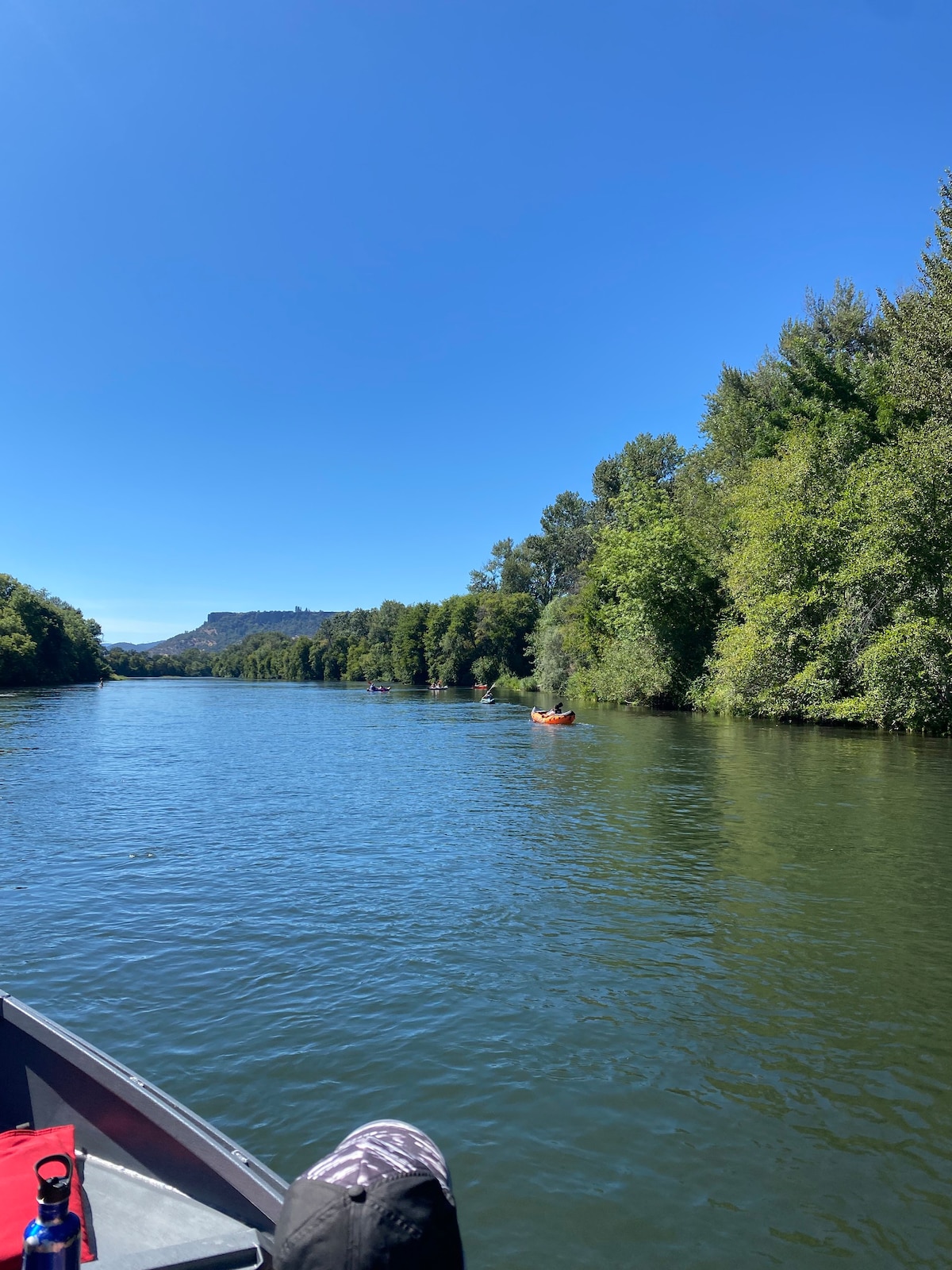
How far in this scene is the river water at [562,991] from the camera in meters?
5.36

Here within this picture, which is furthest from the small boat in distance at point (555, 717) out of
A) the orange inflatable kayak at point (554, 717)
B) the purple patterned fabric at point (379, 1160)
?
the purple patterned fabric at point (379, 1160)

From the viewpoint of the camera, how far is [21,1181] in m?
4.17

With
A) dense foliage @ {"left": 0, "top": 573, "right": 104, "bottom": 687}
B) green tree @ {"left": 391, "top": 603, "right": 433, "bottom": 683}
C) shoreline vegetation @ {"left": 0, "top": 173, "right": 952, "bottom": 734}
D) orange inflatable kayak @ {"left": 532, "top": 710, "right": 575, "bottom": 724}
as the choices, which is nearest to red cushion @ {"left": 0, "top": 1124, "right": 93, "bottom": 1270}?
shoreline vegetation @ {"left": 0, "top": 173, "right": 952, "bottom": 734}

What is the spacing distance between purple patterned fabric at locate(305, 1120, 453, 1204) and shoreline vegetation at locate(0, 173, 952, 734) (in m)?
32.7

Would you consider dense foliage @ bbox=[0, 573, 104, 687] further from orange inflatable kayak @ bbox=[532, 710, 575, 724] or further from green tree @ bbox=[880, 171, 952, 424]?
green tree @ bbox=[880, 171, 952, 424]

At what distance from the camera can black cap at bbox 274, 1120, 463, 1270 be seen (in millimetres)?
2697

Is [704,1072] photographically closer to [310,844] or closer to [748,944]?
[748,944]

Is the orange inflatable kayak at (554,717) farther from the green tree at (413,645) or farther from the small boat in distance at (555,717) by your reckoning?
the green tree at (413,645)

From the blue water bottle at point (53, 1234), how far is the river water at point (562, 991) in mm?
2591

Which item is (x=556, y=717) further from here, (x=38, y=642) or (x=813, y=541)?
(x=38, y=642)

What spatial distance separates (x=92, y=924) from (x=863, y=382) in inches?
1938

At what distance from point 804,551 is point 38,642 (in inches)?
4232

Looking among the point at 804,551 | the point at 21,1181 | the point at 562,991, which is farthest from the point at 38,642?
the point at 21,1181

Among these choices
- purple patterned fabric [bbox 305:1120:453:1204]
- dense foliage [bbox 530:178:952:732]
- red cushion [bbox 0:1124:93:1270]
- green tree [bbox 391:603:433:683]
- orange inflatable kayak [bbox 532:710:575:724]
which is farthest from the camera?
green tree [bbox 391:603:433:683]
